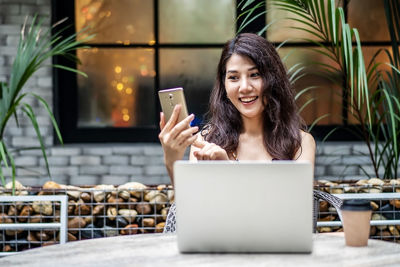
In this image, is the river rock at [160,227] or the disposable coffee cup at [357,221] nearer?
the disposable coffee cup at [357,221]

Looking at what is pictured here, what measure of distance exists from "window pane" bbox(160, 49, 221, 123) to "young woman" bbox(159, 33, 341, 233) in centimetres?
163

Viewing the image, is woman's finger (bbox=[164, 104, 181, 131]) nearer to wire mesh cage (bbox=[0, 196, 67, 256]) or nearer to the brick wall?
wire mesh cage (bbox=[0, 196, 67, 256])

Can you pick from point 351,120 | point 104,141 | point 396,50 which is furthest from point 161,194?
point 351,120

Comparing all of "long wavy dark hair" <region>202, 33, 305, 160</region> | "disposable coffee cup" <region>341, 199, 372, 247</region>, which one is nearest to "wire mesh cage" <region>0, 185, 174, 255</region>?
"long wavy dark hair" <region>202, 33, 305, 160</region>

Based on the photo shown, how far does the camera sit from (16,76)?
2.49 meters

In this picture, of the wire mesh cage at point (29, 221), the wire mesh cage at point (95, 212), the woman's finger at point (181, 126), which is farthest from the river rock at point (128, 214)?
the woman's finger at point (181, 126)

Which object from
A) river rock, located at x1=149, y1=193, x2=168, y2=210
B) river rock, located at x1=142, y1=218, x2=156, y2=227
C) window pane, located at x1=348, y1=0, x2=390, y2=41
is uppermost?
window pane, located at x1=348, y1=0, x2=390, y2=41

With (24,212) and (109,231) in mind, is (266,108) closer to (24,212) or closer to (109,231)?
(109,231)

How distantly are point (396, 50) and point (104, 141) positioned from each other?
1.94 metres

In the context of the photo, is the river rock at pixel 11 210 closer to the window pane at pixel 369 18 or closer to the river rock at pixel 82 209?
the river rock at pixel 82 209

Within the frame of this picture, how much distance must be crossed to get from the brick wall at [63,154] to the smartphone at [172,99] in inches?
88.9

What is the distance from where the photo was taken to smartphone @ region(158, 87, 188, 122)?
162cm

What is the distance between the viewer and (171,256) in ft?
4.36

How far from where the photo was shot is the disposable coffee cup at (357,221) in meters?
1.41
